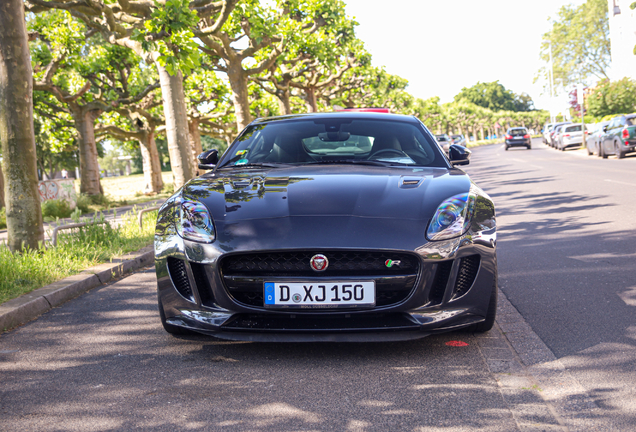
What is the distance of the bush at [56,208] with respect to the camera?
15261 mm

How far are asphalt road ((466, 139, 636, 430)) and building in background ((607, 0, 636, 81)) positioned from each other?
50008 millimetres

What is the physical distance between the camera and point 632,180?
1375 centimetres

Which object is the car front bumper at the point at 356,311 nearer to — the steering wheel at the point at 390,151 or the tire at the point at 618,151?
the steering wheel at the point at 390,151

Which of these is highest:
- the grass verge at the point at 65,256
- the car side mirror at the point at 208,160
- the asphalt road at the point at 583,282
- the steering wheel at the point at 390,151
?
the car side mirror at the point at 208,160

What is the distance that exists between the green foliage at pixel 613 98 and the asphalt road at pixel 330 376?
145ft

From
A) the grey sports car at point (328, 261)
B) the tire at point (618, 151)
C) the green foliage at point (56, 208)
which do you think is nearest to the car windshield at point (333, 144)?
the grey sports car at point (328, 261)

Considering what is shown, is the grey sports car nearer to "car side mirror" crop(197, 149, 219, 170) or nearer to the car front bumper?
the car front bumper

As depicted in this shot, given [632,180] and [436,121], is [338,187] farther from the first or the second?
[436,121]

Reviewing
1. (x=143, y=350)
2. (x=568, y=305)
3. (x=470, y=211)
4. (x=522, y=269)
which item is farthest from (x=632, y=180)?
(x=143, y=350)

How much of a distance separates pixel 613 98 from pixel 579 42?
40183mm

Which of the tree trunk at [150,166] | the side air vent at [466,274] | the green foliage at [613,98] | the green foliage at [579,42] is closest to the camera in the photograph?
the side air vent at [466,274]

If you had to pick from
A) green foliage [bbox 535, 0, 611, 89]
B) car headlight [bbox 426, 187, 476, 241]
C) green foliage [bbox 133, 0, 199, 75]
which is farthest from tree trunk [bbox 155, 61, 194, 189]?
green foliage [bbox 535, 0, 611, 89]

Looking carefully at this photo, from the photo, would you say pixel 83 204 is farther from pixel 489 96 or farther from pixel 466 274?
pixel 489 96

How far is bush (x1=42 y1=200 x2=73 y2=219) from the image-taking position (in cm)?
1526
